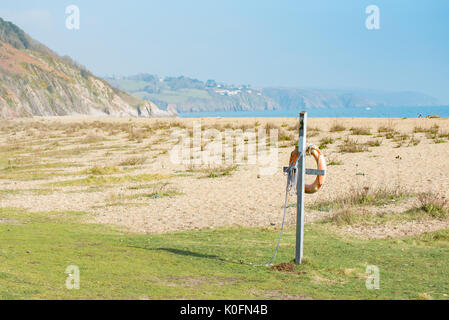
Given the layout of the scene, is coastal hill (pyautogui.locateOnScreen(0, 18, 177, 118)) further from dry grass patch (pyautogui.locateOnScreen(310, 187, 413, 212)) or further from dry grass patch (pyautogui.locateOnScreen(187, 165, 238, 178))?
dry grass patch (pyautogui.locateOnScreen(310, 187, 413, 212))

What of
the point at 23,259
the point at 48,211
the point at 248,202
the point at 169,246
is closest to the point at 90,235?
the point at 169,246

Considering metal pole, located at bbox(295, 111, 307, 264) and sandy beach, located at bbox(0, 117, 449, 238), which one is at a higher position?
metal pole, located at bbox(295, 111, 307, 264)

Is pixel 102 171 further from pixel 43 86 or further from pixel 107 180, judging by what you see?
pixel 43 86

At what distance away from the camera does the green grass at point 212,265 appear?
5.63 meters

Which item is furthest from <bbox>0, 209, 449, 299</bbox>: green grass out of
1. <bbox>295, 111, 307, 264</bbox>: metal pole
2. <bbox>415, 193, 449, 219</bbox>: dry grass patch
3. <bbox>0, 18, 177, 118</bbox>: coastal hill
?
<bbox>0, 18, 177, 118</bbox>: coastal hill

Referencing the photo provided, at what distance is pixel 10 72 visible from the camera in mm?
111750

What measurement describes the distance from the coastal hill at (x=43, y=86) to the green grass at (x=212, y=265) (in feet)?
306

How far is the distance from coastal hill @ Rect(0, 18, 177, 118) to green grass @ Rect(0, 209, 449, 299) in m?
93.4

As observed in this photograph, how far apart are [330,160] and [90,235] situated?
Answer: 11.8m

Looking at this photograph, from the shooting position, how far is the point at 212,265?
7.08 meters

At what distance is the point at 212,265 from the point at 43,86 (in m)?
122

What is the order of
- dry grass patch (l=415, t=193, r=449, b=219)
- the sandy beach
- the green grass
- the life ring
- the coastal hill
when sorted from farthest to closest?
the coastal hill < the sandy beach < dry grass patch (l=415, t=193, r=449, b=219) < the life ring < the green grass

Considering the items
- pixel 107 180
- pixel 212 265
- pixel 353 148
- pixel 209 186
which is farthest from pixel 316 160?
pixel 353 148

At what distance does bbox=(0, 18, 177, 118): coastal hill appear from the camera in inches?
4215
